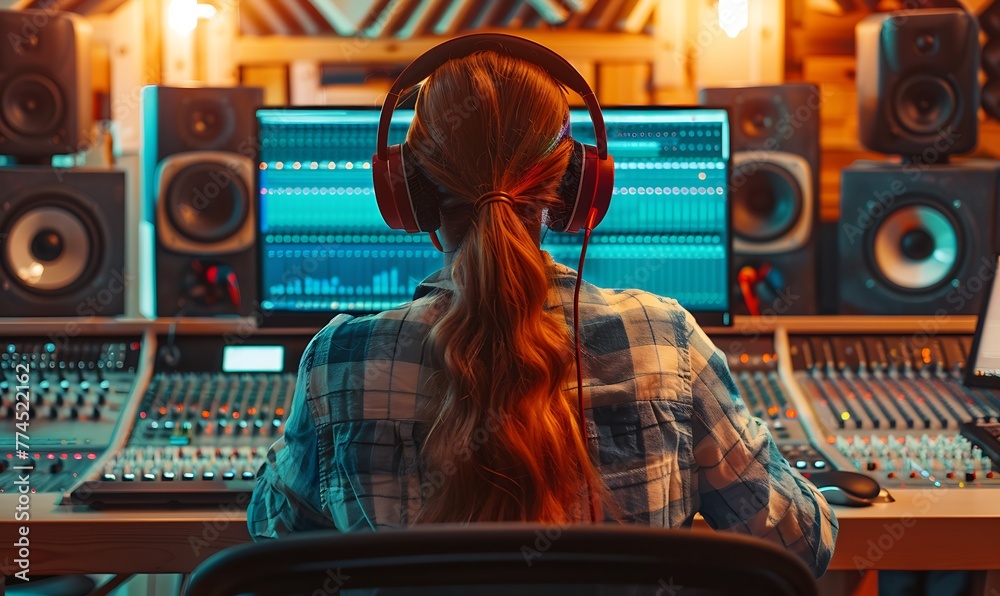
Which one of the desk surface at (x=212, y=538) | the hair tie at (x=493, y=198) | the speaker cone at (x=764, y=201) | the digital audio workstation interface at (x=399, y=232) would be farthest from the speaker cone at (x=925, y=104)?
the hair tie at (x=493, y=198)

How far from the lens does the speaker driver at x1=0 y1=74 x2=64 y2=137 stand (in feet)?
7.03

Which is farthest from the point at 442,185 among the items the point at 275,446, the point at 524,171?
the point at 275,446

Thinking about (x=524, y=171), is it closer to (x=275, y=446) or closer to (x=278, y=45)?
(x=275, y=446)

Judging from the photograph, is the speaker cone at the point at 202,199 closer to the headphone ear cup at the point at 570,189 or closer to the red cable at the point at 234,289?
the red cable at the point at 234,289

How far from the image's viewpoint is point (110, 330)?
1760 mm

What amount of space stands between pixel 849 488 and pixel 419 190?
→ 0.77 meters

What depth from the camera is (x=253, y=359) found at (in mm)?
1741

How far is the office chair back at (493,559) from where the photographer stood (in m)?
0.48

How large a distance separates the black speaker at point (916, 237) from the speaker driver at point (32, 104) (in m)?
1.86

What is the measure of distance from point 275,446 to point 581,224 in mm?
446

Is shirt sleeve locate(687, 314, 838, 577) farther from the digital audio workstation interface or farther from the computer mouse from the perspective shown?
the digital audio workstation interface

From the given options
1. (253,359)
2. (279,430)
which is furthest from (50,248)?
(279,430)

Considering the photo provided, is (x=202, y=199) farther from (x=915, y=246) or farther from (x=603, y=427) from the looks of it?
(x=915, y=246)

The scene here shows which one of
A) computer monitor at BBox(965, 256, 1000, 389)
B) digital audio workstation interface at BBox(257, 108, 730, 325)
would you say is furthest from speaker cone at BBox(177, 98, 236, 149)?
computer monitor at BBox(965, 256, 1000, 389)
